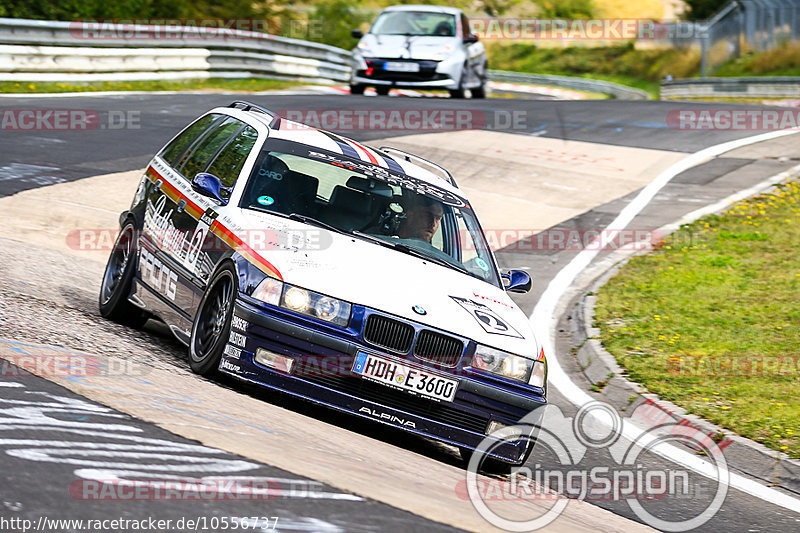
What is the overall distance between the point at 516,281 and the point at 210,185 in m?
2.16

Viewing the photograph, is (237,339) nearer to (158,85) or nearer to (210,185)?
(210,185)

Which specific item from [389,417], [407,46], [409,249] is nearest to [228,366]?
[389,417]

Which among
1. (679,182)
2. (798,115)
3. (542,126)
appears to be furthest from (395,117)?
(798,115)

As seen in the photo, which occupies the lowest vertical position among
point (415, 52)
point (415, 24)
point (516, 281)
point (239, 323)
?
point (516, 281)

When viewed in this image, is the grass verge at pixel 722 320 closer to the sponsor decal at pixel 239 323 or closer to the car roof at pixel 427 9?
the sponsor decal at pixel 239 323

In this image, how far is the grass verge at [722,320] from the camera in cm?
808

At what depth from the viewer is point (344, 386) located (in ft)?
19.6

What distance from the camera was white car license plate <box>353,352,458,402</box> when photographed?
5.95 m

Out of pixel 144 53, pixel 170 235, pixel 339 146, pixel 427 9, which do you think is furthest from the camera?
pixel 144 53

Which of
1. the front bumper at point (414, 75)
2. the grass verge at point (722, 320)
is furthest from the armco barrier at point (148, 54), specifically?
the grass verge at point (722, 320)

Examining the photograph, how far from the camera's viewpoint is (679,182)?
55.4 ft

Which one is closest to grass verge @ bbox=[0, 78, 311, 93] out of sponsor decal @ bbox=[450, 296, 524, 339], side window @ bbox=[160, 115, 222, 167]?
side window @ bbox=[160, 115, 222, 167]

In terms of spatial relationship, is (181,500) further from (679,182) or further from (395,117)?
(395,117)

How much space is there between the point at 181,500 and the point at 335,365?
204cm
